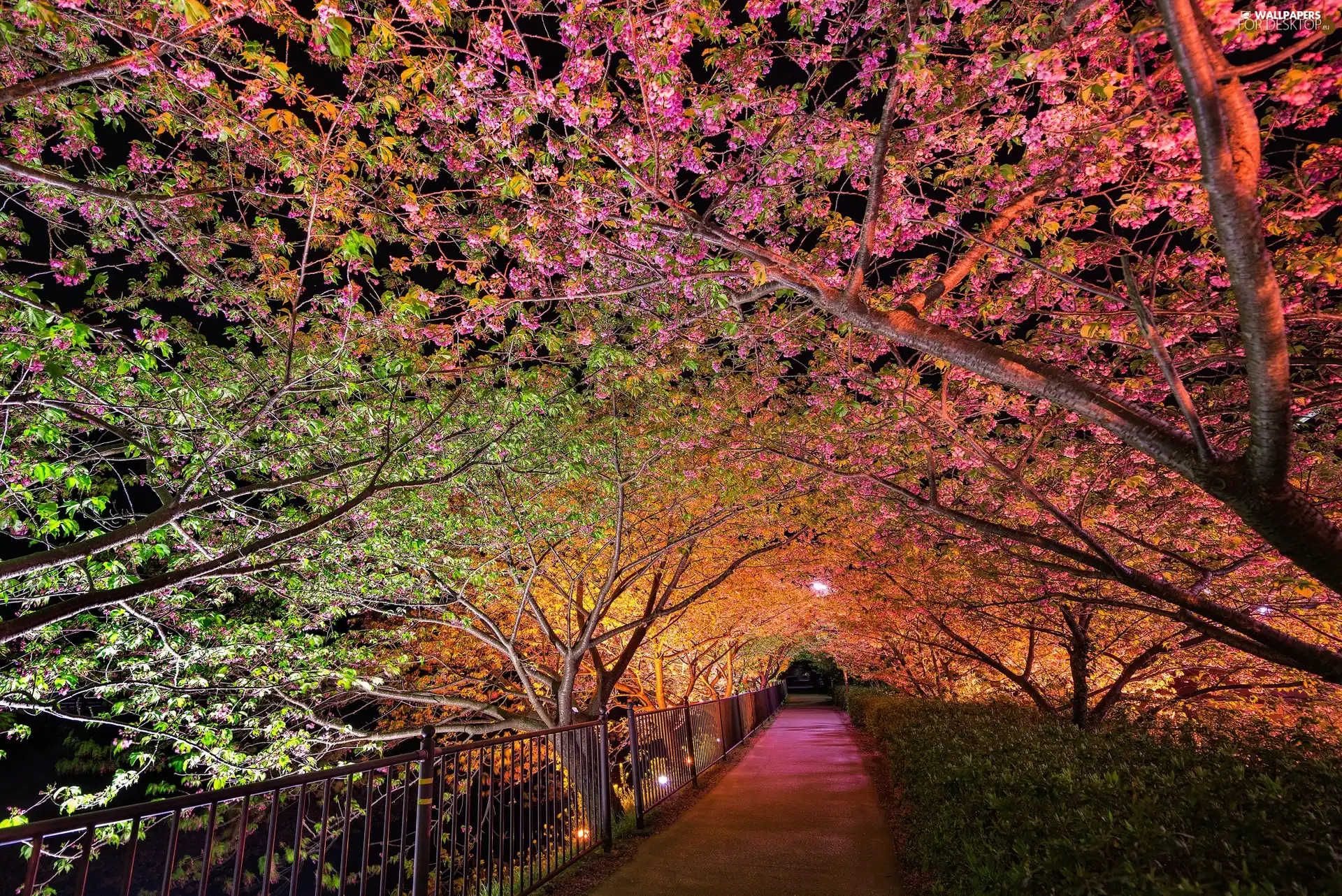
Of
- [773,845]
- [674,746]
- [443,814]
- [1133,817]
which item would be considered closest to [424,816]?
[443,814]

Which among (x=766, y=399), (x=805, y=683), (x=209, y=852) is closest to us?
(x=209, y=852)

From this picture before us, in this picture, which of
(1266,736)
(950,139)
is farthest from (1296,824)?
(950,139)

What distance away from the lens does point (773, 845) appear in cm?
648

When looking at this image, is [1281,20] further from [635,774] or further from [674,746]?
[674,746]

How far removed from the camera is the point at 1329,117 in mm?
3979

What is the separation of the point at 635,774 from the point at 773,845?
1825 mm

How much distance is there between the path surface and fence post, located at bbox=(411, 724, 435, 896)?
193 centimetres

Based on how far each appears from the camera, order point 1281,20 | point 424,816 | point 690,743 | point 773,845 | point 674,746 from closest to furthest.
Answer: point 1281,20, point 424,816, point 773,845, point 674,746, point 690,743

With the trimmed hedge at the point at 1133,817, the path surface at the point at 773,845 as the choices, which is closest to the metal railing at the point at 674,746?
the path surface at the point at 773,845

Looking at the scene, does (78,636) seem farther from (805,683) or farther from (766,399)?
(805,683)

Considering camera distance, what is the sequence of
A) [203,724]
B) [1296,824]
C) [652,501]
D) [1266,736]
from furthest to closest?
[652,501] → [203,724] → [1266,736] → [1296,824]

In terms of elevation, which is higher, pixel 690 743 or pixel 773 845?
pixel 690 743

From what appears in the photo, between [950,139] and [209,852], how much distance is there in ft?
22.2

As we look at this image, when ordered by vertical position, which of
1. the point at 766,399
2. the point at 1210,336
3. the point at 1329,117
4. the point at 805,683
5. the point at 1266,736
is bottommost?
the point at 805,683
